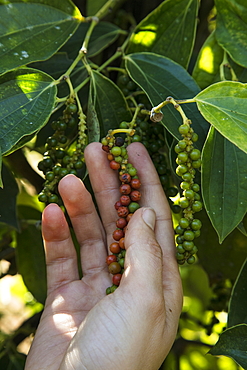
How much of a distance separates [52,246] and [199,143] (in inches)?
15.8

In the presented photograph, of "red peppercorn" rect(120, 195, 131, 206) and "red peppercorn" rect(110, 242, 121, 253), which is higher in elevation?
"red peppercorn" rect(120, 195, 131, 206)

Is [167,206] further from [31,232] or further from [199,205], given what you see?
[31,232]

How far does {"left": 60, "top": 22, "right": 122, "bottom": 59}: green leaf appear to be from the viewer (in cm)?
100

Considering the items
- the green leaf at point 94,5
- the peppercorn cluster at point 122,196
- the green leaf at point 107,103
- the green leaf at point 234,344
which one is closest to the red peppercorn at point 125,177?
the peppercorn cluster at point 122,196

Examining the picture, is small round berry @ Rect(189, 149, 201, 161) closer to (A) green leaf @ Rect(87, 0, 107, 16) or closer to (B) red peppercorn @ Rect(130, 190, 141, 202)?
(B) red peppercorn @ Rect(130, 190, 141, 202)

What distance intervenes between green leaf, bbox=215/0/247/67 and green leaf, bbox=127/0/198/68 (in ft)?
0.21

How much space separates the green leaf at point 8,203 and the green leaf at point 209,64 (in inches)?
18.9

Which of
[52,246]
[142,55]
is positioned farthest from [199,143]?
[52,246]

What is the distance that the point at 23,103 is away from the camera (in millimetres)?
744

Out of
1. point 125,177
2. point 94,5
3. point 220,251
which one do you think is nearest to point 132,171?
point 125,177

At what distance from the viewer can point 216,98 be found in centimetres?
70

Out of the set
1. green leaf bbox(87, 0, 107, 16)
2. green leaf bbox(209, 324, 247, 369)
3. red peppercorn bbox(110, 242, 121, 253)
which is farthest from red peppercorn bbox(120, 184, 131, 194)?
green leaf bbox(87, 0, 107, 16)

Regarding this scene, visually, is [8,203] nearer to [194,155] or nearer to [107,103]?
[107,103]

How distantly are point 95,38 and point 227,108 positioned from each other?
0.48 meters
